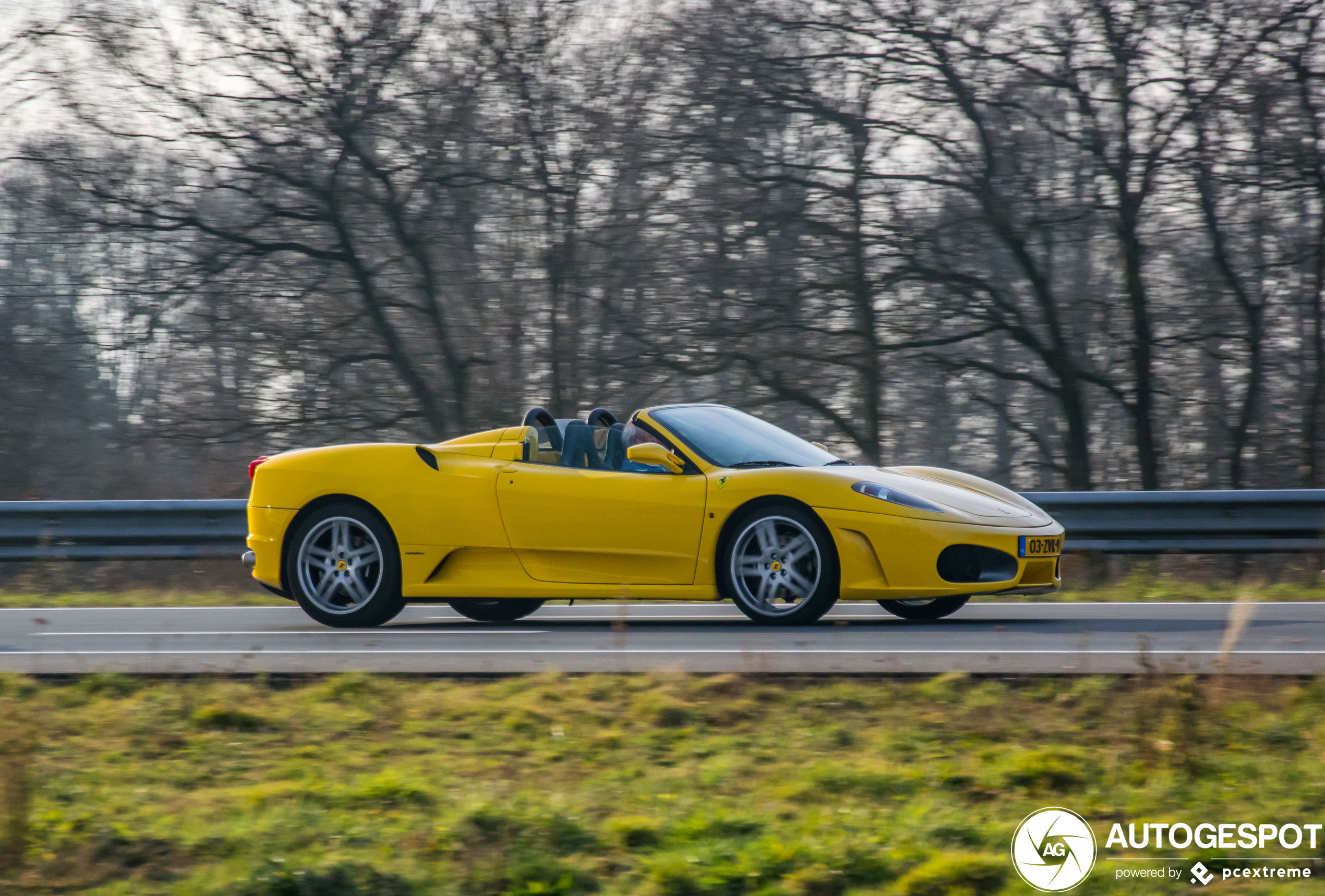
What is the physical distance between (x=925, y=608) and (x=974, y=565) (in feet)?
3.25

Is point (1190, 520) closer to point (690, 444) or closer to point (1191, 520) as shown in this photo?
point (1191, 520)

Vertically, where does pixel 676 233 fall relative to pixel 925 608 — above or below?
above

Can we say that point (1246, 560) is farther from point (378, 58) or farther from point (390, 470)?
point (378, 58)

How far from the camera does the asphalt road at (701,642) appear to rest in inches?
229

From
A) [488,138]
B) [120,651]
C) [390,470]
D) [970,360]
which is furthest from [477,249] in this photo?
[120,651]

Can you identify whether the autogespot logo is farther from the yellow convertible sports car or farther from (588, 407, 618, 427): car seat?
(588, 407, 618, 427): car seat

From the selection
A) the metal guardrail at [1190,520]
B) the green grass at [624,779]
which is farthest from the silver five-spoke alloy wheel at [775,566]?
the metal guardrail at [1190,520]

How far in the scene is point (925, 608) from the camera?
7.99 metres

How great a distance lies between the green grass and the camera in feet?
11.3

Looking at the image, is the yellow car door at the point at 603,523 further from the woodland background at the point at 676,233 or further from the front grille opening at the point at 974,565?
the woodland background at the point at 676,233

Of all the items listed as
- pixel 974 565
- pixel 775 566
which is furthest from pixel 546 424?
pixel 974 565

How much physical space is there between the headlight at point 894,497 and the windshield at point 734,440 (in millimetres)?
572

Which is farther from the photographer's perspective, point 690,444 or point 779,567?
point 690,444

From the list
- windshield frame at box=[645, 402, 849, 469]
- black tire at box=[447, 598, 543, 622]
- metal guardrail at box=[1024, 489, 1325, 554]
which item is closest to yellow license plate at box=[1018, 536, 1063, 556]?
windshield frame at box=[645, 402, 849, 469]
